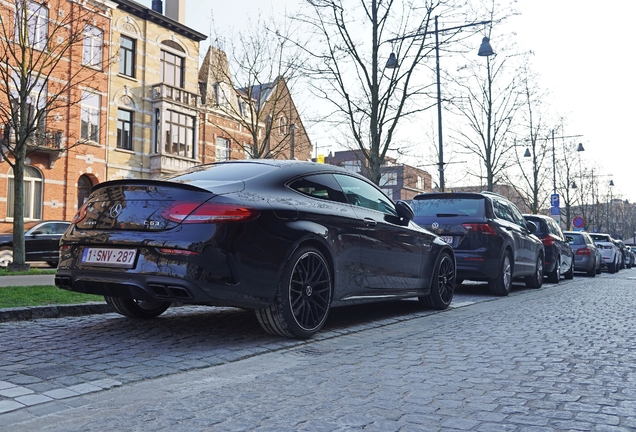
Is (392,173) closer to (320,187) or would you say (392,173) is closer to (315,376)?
(320,187)

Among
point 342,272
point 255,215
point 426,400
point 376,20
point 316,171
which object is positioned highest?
point 376,20

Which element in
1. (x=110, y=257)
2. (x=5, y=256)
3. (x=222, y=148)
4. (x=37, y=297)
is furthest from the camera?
(x=222, y=148)

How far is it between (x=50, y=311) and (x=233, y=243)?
9.77 feet

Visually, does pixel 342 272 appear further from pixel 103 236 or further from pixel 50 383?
pixel 50 383

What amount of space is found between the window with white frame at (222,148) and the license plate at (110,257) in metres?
33.8

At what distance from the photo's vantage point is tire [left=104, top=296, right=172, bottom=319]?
21.0 feet

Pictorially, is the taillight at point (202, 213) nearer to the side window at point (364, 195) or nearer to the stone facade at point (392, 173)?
the side window at point (364, 195)

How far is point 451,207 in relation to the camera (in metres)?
10.9

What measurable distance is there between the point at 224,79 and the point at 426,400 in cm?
2319

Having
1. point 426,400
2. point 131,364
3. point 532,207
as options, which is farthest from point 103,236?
point 532,207

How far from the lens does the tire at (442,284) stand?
325 inches

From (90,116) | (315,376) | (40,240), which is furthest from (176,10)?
(315,376)

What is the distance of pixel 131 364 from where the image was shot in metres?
4.46

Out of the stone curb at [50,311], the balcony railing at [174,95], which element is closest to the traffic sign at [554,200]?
the balcony railing at [174,95]
